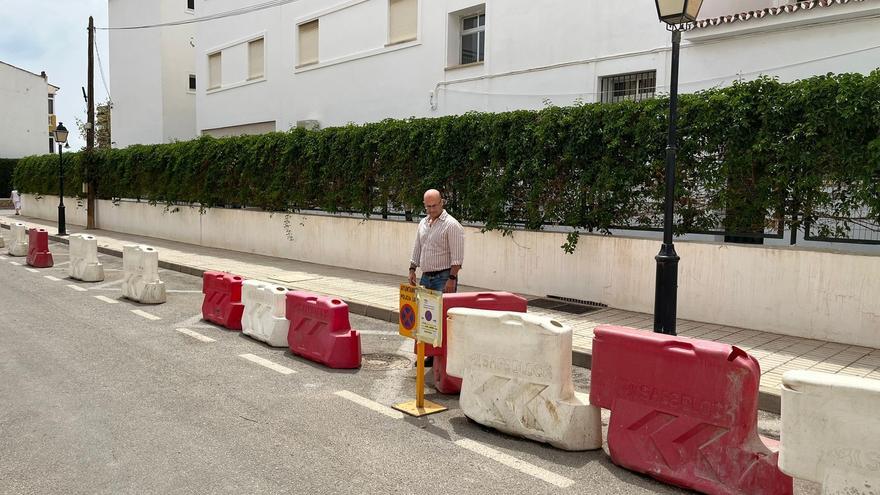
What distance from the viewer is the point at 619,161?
9.39 m

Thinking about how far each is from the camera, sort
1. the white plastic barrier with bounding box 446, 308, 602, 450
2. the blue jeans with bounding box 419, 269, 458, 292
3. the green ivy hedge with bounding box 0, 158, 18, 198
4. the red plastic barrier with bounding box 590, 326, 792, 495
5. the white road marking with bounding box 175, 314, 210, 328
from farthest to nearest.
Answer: the green ivy hedge with bounding box 0, 158, 18, 198
the white road marking with bounding box 175, 314, 210, 328
the blue jeans with bounding box 419, 269, 458, 292
the white plastic barrier with bounding box 446, 308, 602, 450
the red plastic barrier with bounding box 590, 326, 792, 495

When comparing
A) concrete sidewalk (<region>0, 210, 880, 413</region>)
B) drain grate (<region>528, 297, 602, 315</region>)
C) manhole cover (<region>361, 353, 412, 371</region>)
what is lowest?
manhole cover (<region>361, 353, 412, 371</region>)

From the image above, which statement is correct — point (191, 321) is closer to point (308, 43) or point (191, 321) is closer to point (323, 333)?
point (323, 333)

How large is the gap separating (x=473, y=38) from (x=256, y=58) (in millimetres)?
10347

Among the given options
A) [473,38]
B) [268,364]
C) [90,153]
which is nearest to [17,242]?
[90,153]

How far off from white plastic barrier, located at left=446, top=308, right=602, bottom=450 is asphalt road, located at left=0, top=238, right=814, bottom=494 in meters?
0.15

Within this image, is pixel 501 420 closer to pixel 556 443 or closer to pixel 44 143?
pixel 556 443

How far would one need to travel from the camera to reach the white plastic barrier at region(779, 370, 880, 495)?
3363 mm

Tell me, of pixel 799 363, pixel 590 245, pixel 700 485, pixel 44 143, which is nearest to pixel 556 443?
pixel 700 485

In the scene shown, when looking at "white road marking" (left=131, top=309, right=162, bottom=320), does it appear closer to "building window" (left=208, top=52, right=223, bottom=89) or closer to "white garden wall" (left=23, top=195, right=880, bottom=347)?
"white garden wall" (left=23, top=195, right=880, bottom=347)

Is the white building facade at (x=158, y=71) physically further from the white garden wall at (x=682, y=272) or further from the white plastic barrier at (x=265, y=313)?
the white plastic barrier at (x=265, y=313)

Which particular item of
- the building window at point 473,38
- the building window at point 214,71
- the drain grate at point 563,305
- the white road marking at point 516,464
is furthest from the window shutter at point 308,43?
the white road marking at point 516,464

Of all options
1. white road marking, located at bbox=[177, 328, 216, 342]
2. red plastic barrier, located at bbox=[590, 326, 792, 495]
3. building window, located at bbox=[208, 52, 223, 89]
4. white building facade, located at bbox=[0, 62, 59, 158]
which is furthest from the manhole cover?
white building facade, located at bbox=[0, 62, 59, 158]

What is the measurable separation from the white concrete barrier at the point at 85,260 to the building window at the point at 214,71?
582 inches
